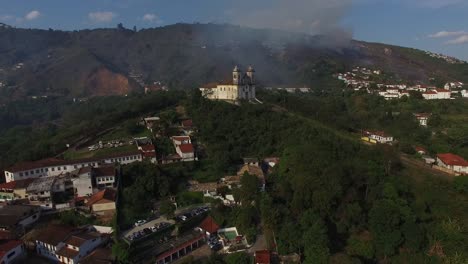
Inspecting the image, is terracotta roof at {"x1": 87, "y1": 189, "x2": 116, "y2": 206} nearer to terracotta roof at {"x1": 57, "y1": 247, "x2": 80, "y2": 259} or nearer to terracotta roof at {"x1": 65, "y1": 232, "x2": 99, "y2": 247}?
terracotta roof at {"x1": 65, "y1": 232, "x2": 99, "y2": 247}

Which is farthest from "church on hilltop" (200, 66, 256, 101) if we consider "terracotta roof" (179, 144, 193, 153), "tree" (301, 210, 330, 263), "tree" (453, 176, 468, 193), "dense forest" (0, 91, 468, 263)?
"tree" (301, 210, 330, 263)

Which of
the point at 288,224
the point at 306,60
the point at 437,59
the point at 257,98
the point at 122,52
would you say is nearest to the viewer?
the point at 288,224

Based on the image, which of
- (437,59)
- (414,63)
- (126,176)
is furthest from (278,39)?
(126,176)

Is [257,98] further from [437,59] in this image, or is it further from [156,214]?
[437,59]

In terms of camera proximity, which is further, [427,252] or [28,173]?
[28,173]

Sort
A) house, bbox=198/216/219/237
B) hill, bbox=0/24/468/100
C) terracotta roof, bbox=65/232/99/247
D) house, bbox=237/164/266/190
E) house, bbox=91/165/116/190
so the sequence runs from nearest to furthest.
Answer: terracotta roof, bbox=65/232/99/247 < house, bbox=198/216/219/237 < house, bbox=91/165/116/190 < house, bbox=237/164/266/190 < hill, bbox=0/24/468/100
